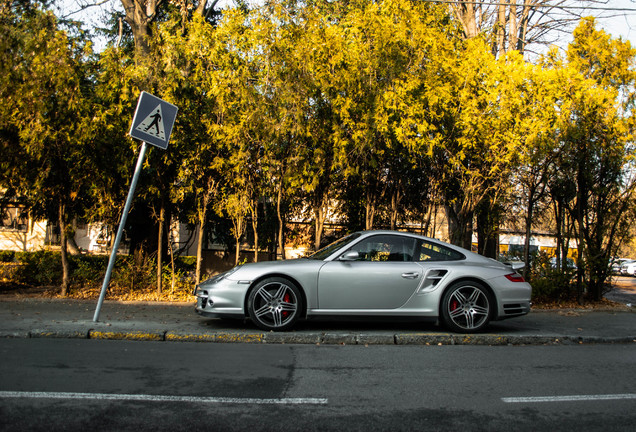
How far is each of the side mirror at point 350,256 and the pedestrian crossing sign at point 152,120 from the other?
3.11 m

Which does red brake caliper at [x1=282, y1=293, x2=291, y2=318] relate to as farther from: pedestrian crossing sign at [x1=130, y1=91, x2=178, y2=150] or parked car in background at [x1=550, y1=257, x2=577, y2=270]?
parked car in background at [x1=550, y1=257, x2=577, y2=270]

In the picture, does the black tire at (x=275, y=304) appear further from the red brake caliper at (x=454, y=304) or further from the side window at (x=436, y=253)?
the red brake caliper at (x=454, y=304)

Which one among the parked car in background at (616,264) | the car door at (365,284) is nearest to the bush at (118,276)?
the car door at (365,284)

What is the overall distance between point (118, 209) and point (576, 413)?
9840 mm

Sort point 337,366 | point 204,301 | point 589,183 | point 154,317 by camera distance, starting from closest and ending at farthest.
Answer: point 337,366 < point 204,301 < point 154,317 < point 589,183

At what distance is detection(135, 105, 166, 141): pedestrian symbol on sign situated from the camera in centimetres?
798

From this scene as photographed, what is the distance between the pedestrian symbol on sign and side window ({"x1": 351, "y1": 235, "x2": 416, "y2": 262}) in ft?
11.0

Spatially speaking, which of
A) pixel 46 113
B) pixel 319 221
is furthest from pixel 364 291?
pixel 46 113

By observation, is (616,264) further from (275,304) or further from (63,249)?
(63,249)

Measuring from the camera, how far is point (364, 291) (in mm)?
7590

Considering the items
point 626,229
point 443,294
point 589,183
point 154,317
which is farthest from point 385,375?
point 626,229

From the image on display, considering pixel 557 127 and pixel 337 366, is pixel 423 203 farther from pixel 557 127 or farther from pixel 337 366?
pixel 337 366

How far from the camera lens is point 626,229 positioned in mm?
11891

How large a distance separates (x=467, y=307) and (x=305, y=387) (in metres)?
3.65
